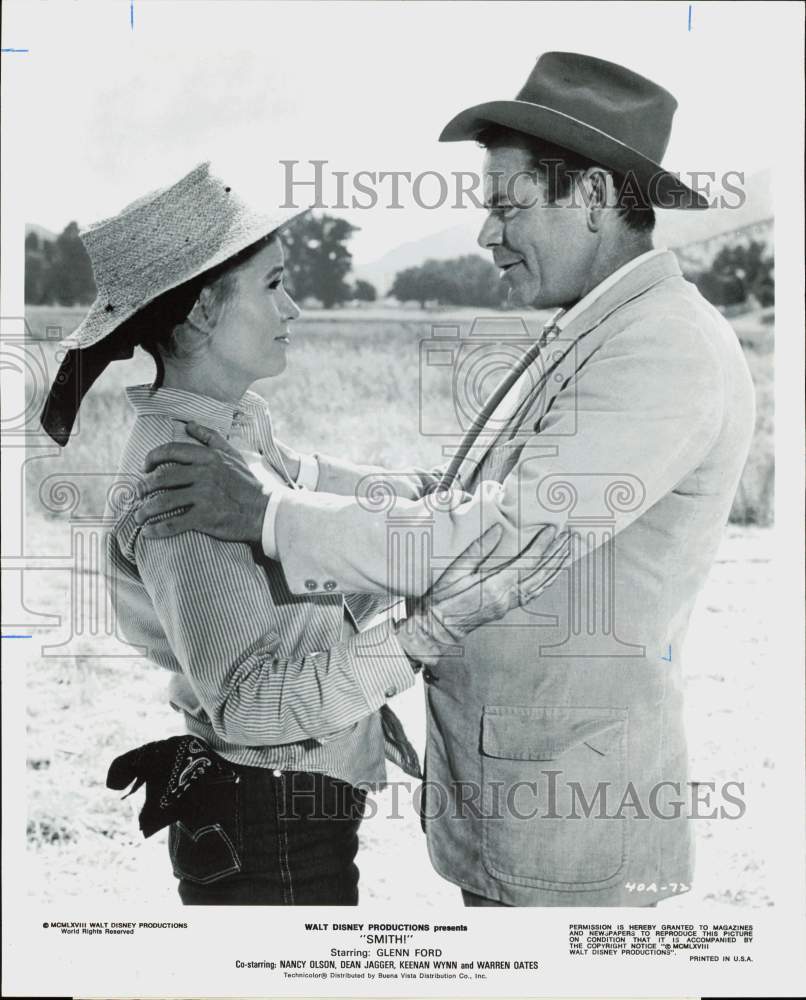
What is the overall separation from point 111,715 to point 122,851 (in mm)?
419

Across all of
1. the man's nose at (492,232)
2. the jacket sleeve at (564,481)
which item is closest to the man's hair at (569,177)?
the man's nose at (492,232)

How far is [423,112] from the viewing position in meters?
2.85

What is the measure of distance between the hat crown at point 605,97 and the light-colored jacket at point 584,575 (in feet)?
1.03

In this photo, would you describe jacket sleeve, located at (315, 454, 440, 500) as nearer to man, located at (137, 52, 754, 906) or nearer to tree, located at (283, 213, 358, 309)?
man, located at (137, 52, 754, 906)

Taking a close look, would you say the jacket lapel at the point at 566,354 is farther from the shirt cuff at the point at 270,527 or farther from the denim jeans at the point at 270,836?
the denim jeans at the point at 270,836

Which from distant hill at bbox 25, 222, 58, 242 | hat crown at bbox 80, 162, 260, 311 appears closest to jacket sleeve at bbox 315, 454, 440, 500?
hat crown at bbox 80, 162, 260, 311

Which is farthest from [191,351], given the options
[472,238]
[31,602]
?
[472,238]

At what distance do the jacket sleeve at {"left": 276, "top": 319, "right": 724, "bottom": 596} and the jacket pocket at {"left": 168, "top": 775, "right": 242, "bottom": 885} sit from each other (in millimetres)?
503

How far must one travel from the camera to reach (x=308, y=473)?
2.65m

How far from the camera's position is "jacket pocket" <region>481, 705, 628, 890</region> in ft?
7.60

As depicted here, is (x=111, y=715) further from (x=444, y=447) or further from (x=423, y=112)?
(x=423, y=112)

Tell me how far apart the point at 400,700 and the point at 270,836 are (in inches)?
36.7

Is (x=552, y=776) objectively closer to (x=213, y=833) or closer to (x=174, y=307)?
(x=213, y=833)

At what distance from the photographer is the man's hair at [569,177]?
2383mm
